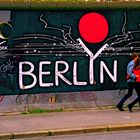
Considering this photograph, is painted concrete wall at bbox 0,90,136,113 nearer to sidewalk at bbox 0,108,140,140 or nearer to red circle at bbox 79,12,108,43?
sidewalk at bbox 0,108,140,140

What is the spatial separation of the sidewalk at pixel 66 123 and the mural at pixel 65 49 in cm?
90

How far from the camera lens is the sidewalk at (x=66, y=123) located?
42.7 ft

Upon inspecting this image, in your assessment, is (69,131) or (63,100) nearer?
(69,131)

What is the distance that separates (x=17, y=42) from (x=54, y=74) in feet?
4.59

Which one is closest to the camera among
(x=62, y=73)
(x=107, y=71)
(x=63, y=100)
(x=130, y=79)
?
(x=130, y=79)

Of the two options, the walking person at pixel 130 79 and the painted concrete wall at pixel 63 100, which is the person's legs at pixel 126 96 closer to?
the walking person at pixel 130 79

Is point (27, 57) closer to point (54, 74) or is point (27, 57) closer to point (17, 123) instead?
point (54, 74)

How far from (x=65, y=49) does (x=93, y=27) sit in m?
1.04

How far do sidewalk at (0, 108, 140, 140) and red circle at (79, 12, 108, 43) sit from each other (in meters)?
2.11

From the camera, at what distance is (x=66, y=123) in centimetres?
1396

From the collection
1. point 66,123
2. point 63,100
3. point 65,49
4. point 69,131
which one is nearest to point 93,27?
point 65,49

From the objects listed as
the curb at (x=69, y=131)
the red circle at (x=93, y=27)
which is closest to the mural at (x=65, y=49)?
the red circle at (x=93, y=27)

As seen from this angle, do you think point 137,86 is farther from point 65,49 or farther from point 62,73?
point 65,49

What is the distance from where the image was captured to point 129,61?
16.5 meters
